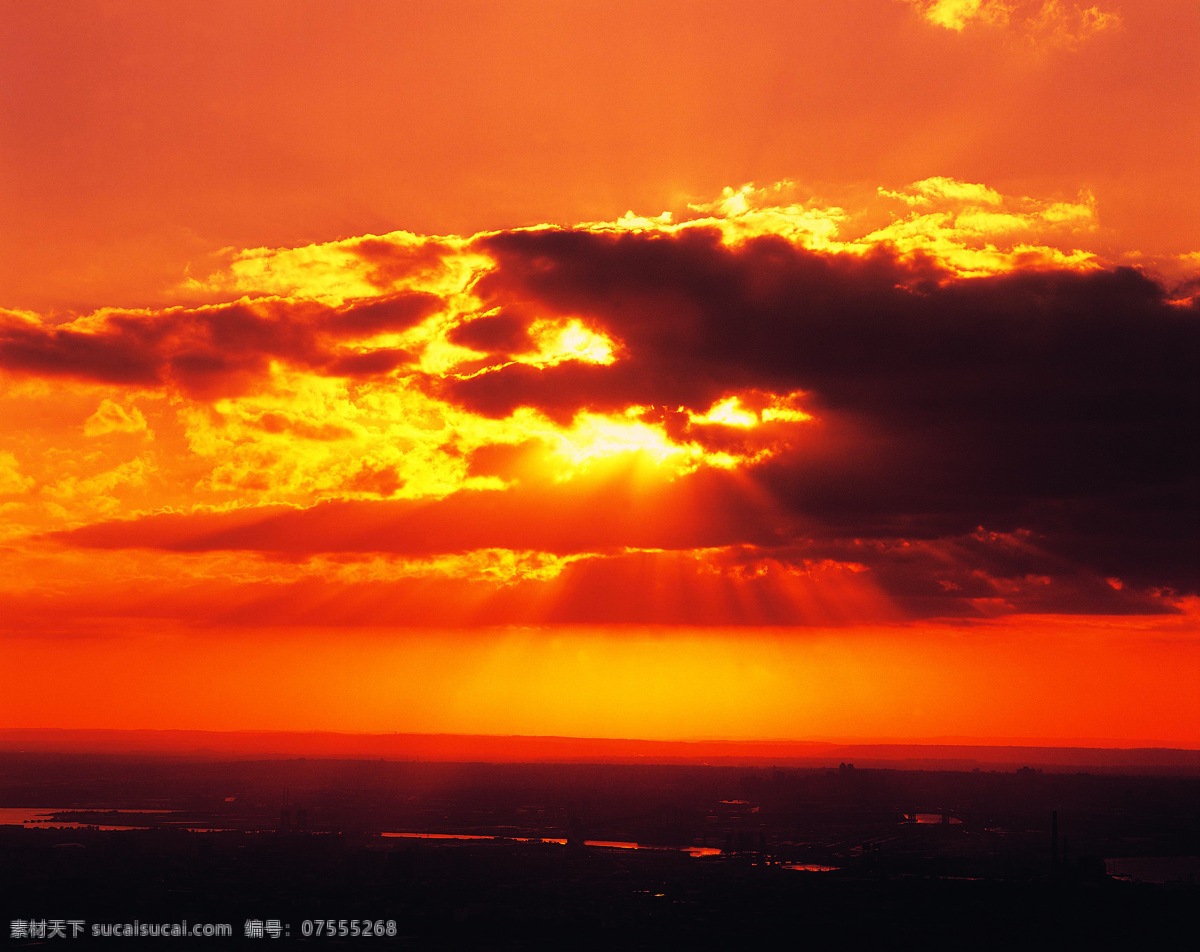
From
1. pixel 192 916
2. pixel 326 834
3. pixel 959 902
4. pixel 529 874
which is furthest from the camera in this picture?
pixel 326 834

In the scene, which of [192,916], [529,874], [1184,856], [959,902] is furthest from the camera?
[1184,856]

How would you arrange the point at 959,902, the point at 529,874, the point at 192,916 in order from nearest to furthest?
the point at 192,916 → the point at 959,902 → the point at 529,874

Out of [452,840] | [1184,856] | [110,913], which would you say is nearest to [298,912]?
[110,913]

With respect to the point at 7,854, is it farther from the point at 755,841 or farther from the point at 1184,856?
the point at 1184,856

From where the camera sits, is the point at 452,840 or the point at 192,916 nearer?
the point at 192,916

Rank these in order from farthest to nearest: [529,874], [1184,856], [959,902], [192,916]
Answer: [1184,856] → [529,874] → [959,902] → [192,916]

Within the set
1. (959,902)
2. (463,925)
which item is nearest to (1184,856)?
(959,902)

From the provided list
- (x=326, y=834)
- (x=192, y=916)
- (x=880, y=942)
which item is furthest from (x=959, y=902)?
(x=326, y=834)

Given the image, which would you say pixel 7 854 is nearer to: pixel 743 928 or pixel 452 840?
pixel 452 840

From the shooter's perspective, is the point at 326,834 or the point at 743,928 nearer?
the point at 743,928
